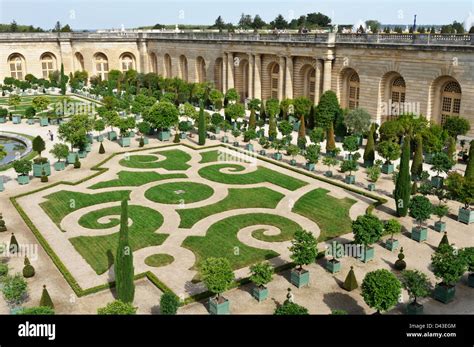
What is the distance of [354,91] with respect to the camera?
57156 mm

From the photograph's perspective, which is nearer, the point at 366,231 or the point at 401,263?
the point at 401,263

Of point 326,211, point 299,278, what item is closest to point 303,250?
point 299,278

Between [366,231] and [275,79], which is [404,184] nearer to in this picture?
[366,231]

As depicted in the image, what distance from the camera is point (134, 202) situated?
1398 inches

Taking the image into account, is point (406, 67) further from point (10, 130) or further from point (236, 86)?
point (10, 130)

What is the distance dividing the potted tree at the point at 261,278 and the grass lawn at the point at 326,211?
7239 millimetres

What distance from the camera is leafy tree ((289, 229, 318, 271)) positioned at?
24.6m

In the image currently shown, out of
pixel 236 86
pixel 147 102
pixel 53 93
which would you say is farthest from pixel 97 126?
pixel 53 93

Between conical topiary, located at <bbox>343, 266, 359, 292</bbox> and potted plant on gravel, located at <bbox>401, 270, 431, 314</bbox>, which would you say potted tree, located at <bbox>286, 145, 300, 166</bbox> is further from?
potted plant on gravel, located at <bbox>401, 270, 431, 314</bbox>

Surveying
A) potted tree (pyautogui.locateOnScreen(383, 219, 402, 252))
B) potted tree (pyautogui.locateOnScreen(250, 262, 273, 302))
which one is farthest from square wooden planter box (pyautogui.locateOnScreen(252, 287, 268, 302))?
potted tree (pyautogui.locateOnScreen(383, 219, 402, 252))

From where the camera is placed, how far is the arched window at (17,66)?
9469 cm

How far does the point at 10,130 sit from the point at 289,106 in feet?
107

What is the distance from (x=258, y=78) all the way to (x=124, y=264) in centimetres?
5103

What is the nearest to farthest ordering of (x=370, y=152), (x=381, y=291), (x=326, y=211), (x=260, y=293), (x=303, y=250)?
(x=381, y=291), (x=260, y=293), (x=303, y=250), (x=326, y=211), (x=370, y=152)
